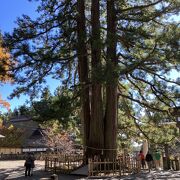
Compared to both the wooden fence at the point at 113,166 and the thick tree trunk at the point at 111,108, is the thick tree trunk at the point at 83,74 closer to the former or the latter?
the thick tree trunk at the point at 111,108

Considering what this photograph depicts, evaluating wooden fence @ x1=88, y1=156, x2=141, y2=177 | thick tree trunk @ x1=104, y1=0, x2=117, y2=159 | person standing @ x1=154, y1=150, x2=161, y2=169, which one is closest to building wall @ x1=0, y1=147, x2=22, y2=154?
person standing @ x1=154, y1=150, x2=161, y2=169

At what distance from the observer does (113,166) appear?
59.9ft

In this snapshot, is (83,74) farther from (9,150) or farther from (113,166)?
(9,150)

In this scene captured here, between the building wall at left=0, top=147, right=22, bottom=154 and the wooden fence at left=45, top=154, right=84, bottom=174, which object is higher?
the building wall at left=0, top=147, right=22, bottom=154

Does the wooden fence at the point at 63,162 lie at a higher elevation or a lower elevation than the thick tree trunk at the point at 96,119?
lower

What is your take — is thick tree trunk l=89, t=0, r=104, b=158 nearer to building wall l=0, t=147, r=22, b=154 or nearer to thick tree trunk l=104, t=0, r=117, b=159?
thick tree trunk l=104, t=0, r=117, b=159

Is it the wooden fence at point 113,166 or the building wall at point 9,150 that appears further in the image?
the building wall at point 9,150

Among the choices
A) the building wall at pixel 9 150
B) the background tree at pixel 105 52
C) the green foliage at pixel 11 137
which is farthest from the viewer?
the building wall at pixel 9 150

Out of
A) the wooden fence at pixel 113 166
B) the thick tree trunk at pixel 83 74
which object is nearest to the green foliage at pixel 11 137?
the thick tree trunk at pixel 83 74

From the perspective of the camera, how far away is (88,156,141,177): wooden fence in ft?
57.6

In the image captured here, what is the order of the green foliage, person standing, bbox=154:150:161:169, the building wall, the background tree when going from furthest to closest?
the building wall < the green foliage < person standing, bbox=154:150:161:169 < the background tree

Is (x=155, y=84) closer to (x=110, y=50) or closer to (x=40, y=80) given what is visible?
(x=110, y=50)

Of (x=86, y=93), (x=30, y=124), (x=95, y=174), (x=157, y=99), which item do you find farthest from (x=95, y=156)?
(x=30, y=124)

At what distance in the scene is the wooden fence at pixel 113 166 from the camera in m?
17.5
